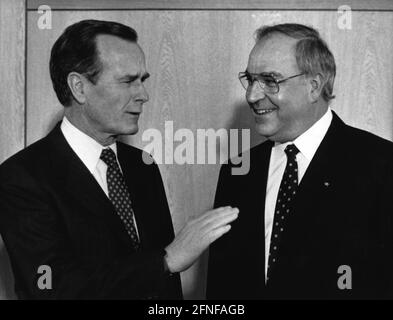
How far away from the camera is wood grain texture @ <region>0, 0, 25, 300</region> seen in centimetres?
298

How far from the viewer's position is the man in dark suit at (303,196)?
2.20m

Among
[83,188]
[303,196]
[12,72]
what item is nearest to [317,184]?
[303,196]

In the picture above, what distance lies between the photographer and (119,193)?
2352 millimetres

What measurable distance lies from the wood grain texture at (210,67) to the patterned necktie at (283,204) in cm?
63

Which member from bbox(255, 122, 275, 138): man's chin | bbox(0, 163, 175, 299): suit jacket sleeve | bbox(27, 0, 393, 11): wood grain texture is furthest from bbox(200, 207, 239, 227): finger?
bbox(27, 0, 393, 11): wood grain texture

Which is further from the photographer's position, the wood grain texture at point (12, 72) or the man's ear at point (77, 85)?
the wood grain texture at point (12, 72)

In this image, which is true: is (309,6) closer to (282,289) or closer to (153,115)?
(153,115)

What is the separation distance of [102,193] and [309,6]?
1.24 m

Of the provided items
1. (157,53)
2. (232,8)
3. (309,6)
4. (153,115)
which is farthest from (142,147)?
(309,6)

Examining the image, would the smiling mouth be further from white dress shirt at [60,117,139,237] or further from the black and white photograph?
white dress shirt at [60,117,139,237]

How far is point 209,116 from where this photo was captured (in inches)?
117

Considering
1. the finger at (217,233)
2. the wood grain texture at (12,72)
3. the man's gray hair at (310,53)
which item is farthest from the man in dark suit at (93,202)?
the wood grain texture at (12,72)

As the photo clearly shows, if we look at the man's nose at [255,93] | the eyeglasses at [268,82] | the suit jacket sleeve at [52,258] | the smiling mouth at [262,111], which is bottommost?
the suit jacket sleeve at [52,258]

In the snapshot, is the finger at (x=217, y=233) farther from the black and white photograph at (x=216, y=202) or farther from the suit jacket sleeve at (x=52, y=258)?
the suit jacket sleeve at (x=52, y=258)
